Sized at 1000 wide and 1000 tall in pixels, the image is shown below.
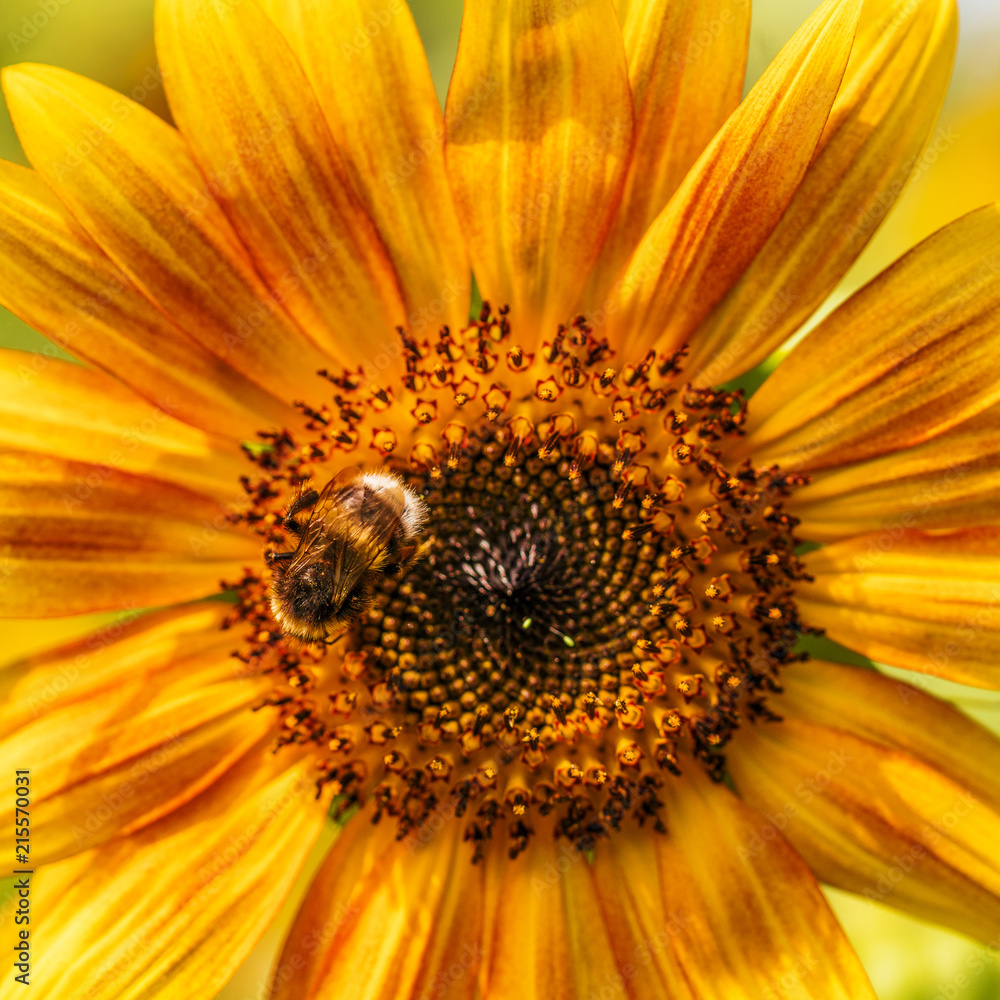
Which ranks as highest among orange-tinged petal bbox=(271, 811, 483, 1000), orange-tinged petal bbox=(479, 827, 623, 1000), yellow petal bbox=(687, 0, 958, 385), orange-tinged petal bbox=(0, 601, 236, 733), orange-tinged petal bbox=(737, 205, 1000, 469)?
orange-tinged petal bbox=(0, 601, 236, 733)

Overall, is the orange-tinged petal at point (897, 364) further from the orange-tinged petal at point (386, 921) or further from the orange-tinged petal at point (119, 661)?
the orange-tinged petal at point (119, 661)

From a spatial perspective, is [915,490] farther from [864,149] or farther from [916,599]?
[864,149]

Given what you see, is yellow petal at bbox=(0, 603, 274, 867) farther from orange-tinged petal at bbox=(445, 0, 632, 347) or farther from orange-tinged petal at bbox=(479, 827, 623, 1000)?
orange-tinged petal at bbox=(445, 0, 632, 347)

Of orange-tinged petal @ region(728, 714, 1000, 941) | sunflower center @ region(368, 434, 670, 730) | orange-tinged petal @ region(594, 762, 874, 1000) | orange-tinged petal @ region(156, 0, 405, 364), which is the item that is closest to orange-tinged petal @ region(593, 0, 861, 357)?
sunflower center @ region(368, 434, 670, 730)

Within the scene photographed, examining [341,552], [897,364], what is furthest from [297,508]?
[897,364]

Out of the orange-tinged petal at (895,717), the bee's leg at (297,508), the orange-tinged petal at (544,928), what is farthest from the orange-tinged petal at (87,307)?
the orange-tinged petal at (895,717)

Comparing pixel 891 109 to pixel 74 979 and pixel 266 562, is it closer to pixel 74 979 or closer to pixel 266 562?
pixel 266 562

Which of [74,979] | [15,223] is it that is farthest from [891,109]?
[74,979]
